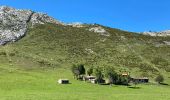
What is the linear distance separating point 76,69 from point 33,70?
17961 millimetres

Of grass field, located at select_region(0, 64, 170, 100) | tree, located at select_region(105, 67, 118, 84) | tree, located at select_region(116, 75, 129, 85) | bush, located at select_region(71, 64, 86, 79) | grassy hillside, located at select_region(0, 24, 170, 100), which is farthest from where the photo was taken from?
bush, located at select_region(71, 64, 86, 79)

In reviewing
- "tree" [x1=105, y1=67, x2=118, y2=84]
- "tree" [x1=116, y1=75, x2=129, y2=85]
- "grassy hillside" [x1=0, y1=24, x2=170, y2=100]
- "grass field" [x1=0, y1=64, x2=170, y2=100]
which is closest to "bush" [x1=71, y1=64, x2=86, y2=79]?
"grass field" [x1=0, y1=64, x2=170, y2=100]

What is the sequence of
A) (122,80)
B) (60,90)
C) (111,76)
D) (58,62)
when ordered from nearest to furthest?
(60,90), (111,76), (122,80), (58,62)

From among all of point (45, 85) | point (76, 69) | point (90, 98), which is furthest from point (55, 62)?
point (90, 98)

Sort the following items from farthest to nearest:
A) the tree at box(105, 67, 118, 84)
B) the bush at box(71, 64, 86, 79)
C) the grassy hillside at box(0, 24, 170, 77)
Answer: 1. the grassy hillside at box(0, 24, 170, 77)
2. the bush at box(71, 64, 86, 79)
3. the tree at box(105, 67, 118, 84)

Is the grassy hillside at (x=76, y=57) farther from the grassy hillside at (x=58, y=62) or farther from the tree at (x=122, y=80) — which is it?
the tree at (x=122, y=80)

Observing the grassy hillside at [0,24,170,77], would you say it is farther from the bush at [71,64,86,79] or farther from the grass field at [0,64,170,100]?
the grass field at [0,64,170,100]

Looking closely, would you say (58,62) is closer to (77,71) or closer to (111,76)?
(77,71)

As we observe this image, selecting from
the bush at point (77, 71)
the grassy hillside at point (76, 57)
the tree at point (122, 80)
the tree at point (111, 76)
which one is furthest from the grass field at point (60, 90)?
the grassy hillside at point (76, 57)

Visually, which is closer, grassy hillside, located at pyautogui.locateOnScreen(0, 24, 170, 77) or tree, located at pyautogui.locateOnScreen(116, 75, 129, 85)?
tree, located at pyautogui.locateOnScreen(116, 75, 129, 85)

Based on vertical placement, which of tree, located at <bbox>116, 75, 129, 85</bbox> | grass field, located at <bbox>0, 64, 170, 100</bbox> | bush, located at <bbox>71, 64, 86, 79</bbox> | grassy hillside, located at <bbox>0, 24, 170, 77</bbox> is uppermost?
grassy hillside, located at <bbox>0, 24, 170, 77</bbox>

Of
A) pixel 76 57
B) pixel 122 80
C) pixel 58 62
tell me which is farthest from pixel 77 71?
pixel 76 57

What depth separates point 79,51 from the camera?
19138 centimetres

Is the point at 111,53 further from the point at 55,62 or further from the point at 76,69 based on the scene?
the point at 76,69
